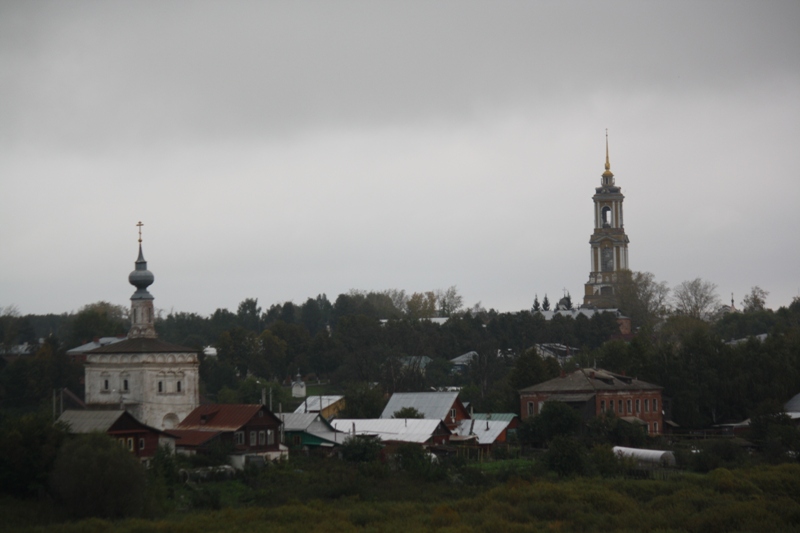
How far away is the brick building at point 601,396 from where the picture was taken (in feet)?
178

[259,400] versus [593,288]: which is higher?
[593,288]

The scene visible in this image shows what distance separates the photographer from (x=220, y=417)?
4562 centimetres

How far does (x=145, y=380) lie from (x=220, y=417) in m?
5.14

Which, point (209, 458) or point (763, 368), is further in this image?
point (763, 368)

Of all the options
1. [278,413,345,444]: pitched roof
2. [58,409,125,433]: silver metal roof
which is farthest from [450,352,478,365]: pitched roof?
[58,409,125,433]: silver metal roof

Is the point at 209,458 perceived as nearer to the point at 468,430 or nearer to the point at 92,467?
the point at 92,467

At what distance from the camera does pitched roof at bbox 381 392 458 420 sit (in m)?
55.1

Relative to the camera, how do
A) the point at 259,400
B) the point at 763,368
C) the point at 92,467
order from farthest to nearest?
the point at 259,400 → the point at 763,368 → the point at 92,467

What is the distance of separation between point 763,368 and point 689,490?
25468mm

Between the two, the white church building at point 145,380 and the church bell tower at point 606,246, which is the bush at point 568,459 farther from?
the church bell tower at point 606,246

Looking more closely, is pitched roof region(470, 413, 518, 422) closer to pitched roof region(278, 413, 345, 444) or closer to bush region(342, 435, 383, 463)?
pitched roof region(278, 413, 345, 444)

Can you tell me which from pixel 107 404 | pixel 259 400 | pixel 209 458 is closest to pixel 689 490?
pixel 209 458

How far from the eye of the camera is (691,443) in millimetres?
50281

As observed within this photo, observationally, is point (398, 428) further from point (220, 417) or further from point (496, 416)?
point (220, 417)
